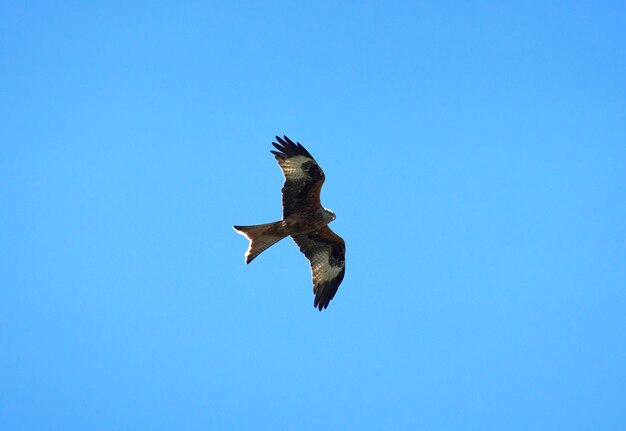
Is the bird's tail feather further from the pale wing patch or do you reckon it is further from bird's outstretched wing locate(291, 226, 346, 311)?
bird's outstretched wing locate(291, 226, 346, 311)

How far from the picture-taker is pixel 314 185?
11695 millimetres

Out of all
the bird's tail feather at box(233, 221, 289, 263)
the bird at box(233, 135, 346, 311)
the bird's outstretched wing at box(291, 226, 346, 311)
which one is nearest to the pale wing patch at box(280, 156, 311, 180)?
the bird at box(233, 135, 346, 311)

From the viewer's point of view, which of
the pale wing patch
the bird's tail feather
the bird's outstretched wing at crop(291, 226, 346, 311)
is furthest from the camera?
the bird's outstretched wing at crop(291, 226, 346, 311)

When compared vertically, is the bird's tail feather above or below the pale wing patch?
below

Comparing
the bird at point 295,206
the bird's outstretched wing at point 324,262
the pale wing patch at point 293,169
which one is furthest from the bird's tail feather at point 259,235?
the bird's outstretched wing at point 324,262

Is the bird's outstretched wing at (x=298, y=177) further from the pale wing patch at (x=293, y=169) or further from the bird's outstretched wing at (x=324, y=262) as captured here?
the bird's outstretched wing at (x=324, y=262)

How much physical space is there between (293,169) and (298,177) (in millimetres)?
148

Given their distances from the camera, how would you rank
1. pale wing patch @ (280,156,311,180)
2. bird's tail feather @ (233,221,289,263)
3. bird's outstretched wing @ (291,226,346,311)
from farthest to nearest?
bird's outstretched wing @ (291,226,346,311), pale wing patch @ (280,156,311,180), bird's tail feather @ (233,221,289,263)

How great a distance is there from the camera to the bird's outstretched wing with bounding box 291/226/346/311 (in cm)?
1265

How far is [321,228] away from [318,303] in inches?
52.0

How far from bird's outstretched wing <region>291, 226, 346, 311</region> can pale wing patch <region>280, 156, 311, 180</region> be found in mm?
1276

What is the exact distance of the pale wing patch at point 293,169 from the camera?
1173cm

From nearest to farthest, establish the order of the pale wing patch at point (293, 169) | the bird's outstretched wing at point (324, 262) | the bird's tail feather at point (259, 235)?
the bird's tail feather at point (259, 235) < the pale wing patch at point (293, 169) < the bird's outstretched wing at point (324, 262)

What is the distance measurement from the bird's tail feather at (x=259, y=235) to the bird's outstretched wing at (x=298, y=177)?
0.32m
